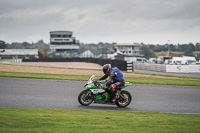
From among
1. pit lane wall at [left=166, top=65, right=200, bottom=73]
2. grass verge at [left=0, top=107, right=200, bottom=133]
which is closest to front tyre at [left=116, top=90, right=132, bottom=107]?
grass verge at [left=0, top=107, right=200, bottom=133]

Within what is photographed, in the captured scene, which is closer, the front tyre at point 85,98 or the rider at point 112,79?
the rider at point 112,79

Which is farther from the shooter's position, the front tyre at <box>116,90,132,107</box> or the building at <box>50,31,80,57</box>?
the building at <box>50,31,80,57</box>

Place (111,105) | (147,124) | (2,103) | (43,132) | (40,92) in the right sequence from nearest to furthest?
(43,132)
(147,124)
(2,103)
(111,105)
(40,92)

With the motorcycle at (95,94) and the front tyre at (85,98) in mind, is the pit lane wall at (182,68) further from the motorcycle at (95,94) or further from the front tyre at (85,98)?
the front tyre at (85,98)

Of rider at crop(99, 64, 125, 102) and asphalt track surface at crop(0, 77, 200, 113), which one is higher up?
rider at crop(99, 64, 125, 102)

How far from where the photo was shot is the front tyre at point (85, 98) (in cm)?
1123

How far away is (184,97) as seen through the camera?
1484 cm

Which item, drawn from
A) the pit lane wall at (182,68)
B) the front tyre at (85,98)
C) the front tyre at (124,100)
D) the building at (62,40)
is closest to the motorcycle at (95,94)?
the front tyre at (85,98)

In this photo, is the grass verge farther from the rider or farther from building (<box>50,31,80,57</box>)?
building (<box>50,31,80,57</box>)

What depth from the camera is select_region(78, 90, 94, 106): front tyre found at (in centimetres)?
1123

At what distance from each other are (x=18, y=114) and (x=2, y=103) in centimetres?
295

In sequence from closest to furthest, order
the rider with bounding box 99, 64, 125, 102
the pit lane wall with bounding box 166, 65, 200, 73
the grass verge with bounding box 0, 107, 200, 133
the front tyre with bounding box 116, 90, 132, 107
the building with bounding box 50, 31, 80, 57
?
the grass verge with bounding box 0, 107, 200, 133 < the rider with bounding box 99, 64, 125, 102 < the front tyre with bounding box 116, 90, 132, 107 < the pit lane wall with bounding box 166, 65, 200, 73 < the building with bounding box 50, 31, 80, 57

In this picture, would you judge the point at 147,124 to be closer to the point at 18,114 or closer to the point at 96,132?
the point at 96,132

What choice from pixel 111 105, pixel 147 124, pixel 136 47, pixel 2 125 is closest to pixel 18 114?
pixel 2 125
